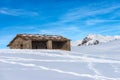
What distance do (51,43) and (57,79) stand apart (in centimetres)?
3473

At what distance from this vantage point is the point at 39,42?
44188mm

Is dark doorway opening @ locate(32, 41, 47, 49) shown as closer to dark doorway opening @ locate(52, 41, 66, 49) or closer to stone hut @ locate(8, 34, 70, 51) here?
stone hut @ locate(8, 34, 70, 51)

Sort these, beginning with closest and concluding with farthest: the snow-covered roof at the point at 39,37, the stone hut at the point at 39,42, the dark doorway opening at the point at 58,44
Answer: the stone hut at the point at 39,42
the snow-covered roof at the point at 39,37
the dark doorway opening at the point at 58,44

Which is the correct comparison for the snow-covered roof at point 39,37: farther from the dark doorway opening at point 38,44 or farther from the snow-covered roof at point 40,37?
the dark doorway opening at point 38,44

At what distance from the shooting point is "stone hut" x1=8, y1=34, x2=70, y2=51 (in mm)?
43281

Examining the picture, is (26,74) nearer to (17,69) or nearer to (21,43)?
(17,69)

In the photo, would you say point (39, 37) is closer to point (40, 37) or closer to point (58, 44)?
point (40, 37)

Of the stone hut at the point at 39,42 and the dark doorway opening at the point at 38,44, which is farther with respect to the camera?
the dark doorway opening at the point at 38,44

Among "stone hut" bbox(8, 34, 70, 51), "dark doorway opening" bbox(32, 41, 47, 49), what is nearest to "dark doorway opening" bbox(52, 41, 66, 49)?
"stone hut" bbox(8, 34, 70, 51)

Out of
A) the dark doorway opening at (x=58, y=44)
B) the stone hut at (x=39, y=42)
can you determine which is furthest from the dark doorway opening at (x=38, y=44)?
the dark doorway opening at (x=58, y=44)

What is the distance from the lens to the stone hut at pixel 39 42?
43281 mm

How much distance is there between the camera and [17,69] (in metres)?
11.0

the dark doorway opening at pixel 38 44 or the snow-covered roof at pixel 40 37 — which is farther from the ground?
the snow-covered roof at pixel 40 37

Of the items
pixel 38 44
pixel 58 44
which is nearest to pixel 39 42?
pixel 38 44
